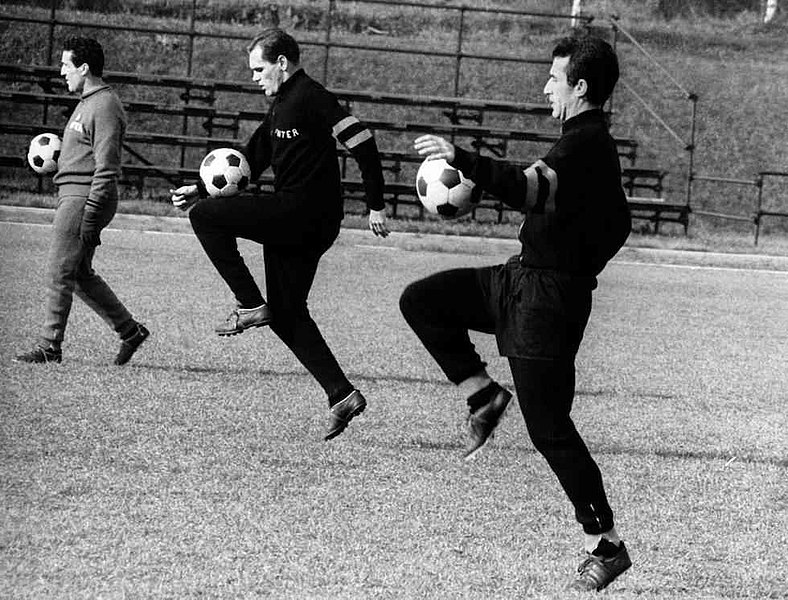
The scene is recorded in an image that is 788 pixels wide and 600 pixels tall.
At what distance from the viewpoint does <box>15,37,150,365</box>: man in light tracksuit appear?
8109 mm

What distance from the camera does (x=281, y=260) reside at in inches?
264

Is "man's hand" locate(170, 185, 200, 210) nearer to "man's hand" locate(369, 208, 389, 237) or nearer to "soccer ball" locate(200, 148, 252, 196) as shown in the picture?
"soccer ball" locate(200, 148, 252, 196)

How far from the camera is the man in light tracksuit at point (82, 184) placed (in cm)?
811

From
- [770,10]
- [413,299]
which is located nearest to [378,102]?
[413,299]

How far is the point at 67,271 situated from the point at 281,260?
2138 mm

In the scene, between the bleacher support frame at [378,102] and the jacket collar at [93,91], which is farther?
the bleacher support frame at [378,102]

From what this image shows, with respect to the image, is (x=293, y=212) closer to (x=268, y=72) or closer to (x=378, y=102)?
(x=268, y=72)

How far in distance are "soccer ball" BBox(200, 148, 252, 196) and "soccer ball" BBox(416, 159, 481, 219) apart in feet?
6.14

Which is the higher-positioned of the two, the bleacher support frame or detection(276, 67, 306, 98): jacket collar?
detection(276, 67, 306, 98): jacket collar

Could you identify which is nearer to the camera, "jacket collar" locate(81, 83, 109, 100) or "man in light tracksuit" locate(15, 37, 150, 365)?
"man in light tracksuit" locate(15, 37, 150, 365)

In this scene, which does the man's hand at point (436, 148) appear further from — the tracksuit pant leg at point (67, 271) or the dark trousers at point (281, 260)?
the tracksuit pant leg at point (67, 271)

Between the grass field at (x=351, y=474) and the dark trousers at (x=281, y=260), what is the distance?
40 cm

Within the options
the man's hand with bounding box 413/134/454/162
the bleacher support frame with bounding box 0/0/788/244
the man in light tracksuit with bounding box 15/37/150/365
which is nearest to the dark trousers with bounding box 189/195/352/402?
the man in light tracksuit with bounding box 15/37/150/365

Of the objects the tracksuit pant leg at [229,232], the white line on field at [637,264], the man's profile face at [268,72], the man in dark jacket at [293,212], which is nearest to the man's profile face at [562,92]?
the man in dark jacket at [293,212]
